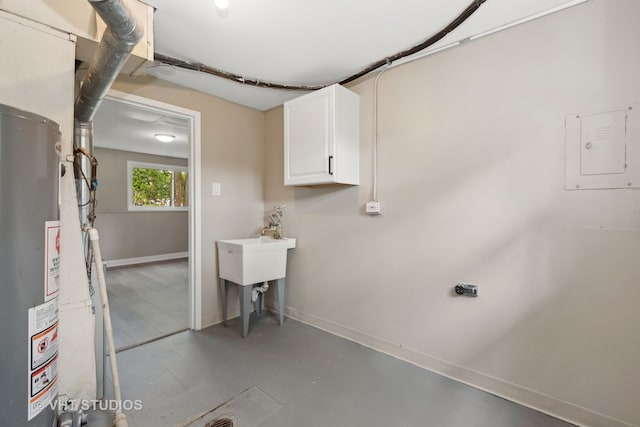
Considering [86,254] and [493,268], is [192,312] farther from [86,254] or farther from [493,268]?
[493,268]

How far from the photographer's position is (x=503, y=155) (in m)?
1.66

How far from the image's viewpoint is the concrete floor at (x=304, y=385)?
4.88 feet

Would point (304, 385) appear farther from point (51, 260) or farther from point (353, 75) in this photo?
point (353, 75)

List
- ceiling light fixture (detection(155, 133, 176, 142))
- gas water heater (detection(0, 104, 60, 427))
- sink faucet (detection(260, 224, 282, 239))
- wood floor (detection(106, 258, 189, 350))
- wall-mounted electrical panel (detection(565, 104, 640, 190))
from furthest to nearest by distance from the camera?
ceiling light fixture (detection(155, 133, 176, 142)), sink faucet (detection(260, 224, 282, 239)), wood floor (detection(106, 258, 189, 350)), wall-mounted electrical panel (detection(565, 104, 640, 190)), gas water heater (detection(0, 104, 60, 427))

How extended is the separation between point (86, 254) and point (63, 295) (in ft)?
0.85

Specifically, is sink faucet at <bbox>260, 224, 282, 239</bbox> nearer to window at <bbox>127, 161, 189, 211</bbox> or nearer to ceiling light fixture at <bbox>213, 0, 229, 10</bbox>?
ceiling light fixture at <bbox>213, 0, 229, 10</bbox>

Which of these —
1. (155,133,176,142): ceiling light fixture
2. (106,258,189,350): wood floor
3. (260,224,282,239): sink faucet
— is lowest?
(106,258,189,350): wood floor

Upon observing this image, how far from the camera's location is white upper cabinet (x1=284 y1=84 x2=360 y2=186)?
2.12 metres

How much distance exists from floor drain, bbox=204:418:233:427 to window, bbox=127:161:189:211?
15.1ft

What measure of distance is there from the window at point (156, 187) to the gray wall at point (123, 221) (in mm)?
104

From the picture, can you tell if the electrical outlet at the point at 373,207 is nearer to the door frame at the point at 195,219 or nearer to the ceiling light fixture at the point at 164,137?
the door frame at the point at 195,219

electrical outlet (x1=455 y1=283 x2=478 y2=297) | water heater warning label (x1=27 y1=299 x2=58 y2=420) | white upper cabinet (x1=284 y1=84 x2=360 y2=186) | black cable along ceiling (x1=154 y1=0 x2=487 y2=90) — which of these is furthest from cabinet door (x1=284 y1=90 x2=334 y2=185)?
water heater warning label (x1=27 y1=299 x2=58 y2=420)

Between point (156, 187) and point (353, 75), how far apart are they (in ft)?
17.2

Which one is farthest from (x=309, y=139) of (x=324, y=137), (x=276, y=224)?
(x=276, y=224)
